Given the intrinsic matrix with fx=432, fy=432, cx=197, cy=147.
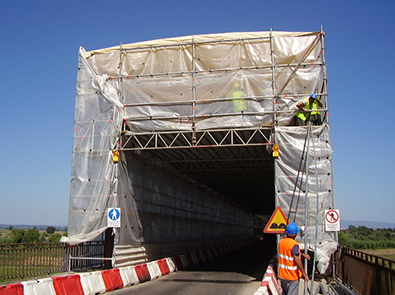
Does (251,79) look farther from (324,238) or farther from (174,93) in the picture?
(324,238)

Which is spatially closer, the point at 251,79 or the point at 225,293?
the point at 225,293

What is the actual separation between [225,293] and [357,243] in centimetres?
5746

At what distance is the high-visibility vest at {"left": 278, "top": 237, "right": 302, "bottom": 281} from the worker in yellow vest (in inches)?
337

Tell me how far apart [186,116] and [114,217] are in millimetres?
4931

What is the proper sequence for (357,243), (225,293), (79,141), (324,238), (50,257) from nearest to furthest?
(225,293) < (324,238) < (50,257) < (79,141) < (357,243)

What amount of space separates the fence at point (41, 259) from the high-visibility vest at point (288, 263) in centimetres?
949

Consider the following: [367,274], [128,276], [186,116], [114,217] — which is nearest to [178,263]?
[114,217]

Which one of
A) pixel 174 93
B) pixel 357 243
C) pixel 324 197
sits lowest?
pixel 357 243

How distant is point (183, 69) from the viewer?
18.1 metres

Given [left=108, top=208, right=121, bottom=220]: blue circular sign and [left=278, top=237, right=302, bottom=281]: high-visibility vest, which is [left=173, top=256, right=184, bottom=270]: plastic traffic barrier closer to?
[left=108, top=208, right=121, bottom=220]: blue circular sign

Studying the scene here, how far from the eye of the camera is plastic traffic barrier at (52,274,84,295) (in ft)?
35.0

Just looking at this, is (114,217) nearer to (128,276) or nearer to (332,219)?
(128,276)

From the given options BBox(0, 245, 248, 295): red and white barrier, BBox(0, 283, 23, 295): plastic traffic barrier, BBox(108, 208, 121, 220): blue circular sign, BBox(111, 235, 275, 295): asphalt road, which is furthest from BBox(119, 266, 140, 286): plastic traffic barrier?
BBox(0, 283, 23, 295): plastic traffic barrier

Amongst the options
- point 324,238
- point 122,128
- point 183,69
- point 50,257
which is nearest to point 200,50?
point 183,69
